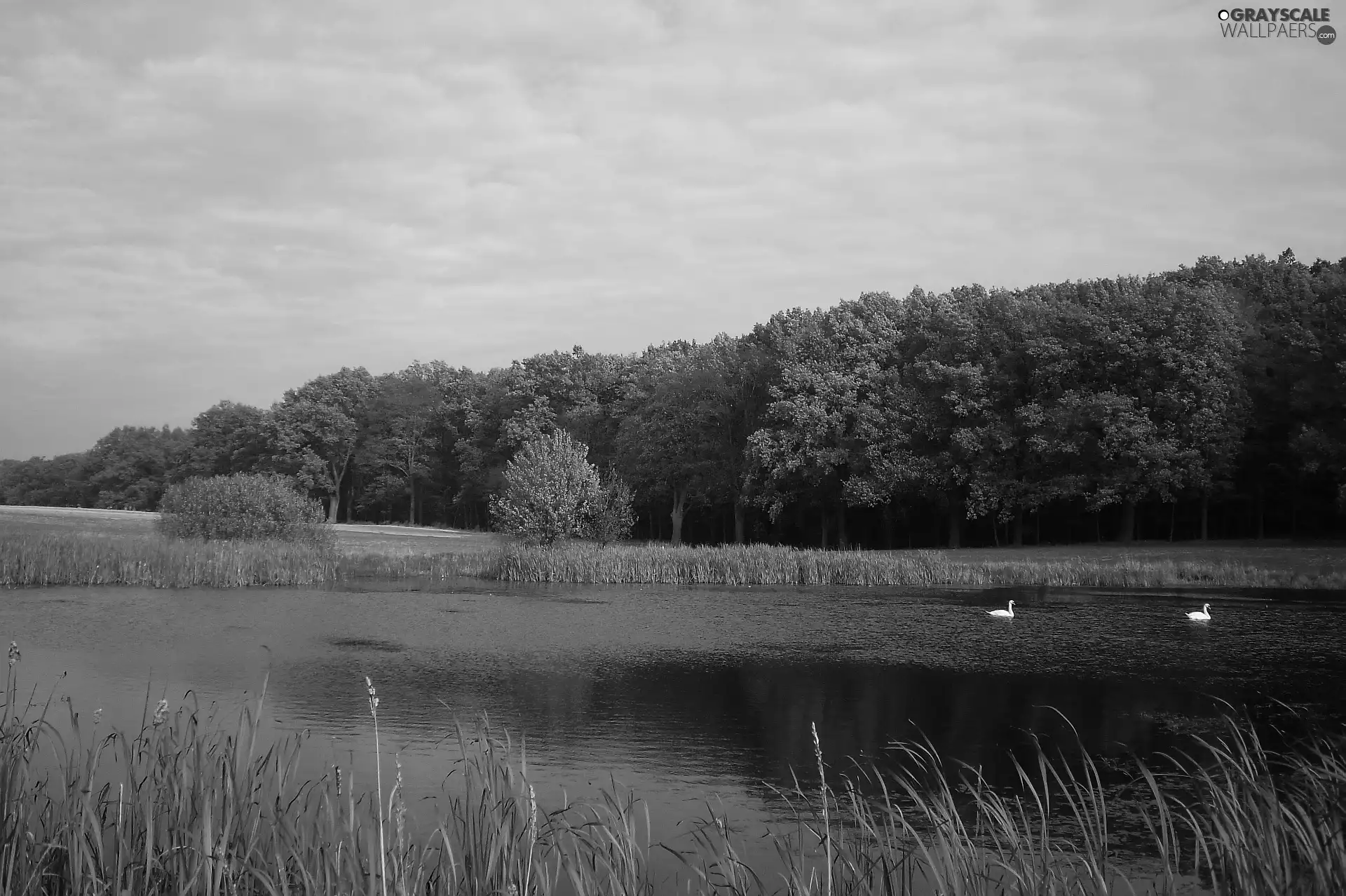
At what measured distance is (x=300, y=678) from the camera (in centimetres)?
1669

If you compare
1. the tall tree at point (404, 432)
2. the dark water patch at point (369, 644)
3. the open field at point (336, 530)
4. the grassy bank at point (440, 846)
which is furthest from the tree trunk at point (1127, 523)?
the tall tree at point (404, 432)

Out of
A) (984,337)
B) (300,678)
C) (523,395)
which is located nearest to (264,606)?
(300,678)

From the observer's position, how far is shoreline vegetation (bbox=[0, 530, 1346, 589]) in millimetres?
32344

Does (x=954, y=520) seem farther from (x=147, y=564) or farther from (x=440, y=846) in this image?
(x=440, y=846)

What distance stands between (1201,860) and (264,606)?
2416 cm

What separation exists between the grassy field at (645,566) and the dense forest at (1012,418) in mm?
6480

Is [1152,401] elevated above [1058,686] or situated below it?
above

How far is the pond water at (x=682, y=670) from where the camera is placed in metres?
12.5

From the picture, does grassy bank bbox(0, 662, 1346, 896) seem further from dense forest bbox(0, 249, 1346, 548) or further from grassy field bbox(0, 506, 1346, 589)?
dense forest bbox(0, 249, 1346, 548)

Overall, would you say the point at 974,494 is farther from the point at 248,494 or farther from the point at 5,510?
the point at 5,510

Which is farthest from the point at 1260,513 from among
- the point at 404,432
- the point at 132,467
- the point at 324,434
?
the point at 132,467

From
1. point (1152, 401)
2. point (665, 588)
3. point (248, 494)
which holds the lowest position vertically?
point (665, 588)

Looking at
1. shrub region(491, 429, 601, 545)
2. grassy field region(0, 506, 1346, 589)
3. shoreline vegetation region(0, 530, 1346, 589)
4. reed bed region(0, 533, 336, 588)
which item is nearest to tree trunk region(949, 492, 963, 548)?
grassy field region(0, 506, 1346, 589)

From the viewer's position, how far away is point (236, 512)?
41.5 m
